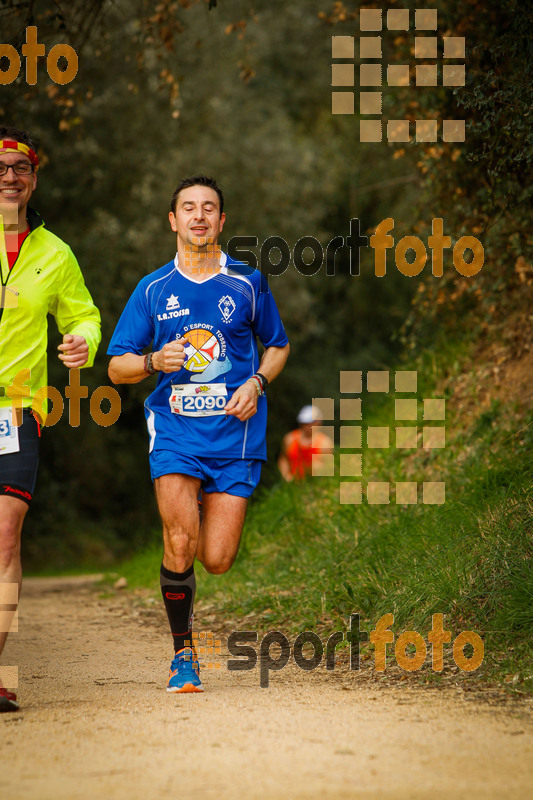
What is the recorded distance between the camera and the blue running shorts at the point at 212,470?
4820 millimetres

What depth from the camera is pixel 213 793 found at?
309cm

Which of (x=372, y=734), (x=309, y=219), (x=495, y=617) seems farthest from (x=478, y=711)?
(x=309, y=219)

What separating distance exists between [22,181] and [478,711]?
333 centimetres

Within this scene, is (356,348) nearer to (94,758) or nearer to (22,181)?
(22,181)

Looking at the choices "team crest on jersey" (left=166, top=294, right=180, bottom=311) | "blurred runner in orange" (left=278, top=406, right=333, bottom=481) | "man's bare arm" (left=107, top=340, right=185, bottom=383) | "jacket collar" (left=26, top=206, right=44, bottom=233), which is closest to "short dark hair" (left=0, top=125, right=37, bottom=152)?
"jacket collar" (left=26, top=206, right=44, bottom=233)

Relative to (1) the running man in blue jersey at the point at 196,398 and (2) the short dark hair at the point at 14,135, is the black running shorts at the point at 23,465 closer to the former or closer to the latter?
(1) the running man in blue jersey at the point at 196,398

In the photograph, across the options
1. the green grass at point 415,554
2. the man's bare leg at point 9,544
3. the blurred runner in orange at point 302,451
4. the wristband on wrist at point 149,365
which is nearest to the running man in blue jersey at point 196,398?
the wristband on wrist at point 149,365

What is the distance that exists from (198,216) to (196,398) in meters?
0.97

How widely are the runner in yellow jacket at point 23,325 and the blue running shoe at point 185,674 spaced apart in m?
0.79

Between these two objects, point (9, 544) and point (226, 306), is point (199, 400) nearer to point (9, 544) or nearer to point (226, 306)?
point (226, 306)

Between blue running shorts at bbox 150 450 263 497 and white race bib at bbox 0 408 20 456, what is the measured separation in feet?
2.27

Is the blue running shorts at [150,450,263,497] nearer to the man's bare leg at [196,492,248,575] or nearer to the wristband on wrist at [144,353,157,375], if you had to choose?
the man's bare leg at [196,492,248,575]

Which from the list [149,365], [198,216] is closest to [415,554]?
[149,365]

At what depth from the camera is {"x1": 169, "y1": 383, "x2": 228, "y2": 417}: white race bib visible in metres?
4.92
